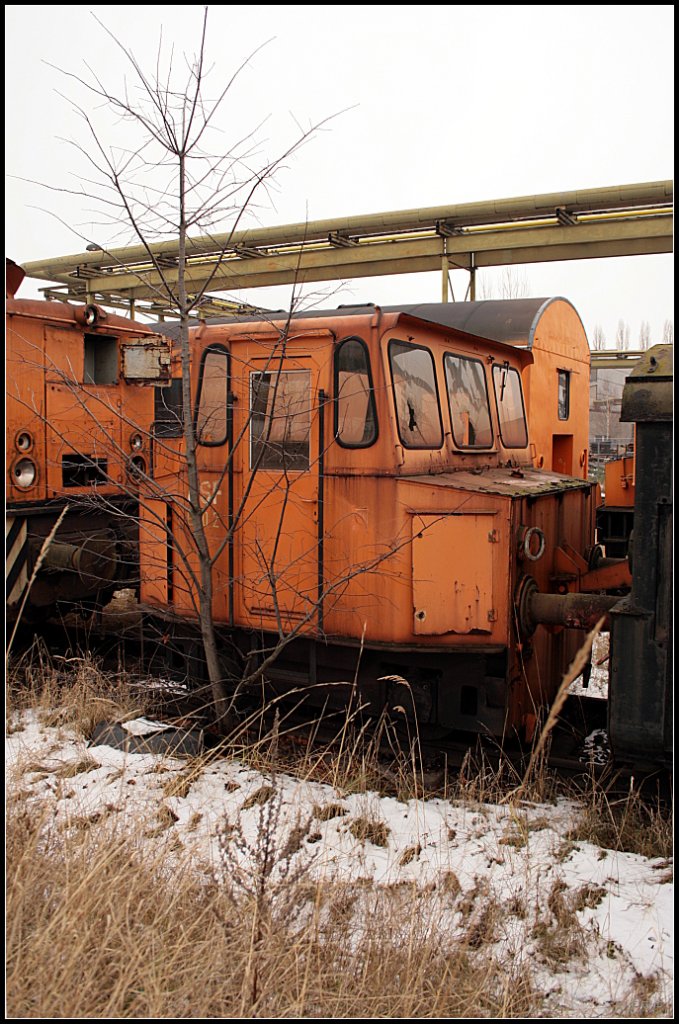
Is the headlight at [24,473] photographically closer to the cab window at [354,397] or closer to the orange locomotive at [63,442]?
the orange locomotive at [63,442]

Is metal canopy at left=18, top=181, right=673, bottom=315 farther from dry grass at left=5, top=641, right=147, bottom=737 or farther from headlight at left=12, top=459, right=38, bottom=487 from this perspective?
dry grass at left=5, top=641, right=147, bottom=737

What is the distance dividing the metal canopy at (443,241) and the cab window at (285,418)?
276 inches

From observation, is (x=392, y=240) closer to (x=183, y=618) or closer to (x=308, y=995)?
(x=183, y=618)

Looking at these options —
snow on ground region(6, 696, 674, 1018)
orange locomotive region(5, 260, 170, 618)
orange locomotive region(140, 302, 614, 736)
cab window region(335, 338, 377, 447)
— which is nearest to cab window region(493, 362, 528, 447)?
orange locomotive region(140, 302, 614, 736)

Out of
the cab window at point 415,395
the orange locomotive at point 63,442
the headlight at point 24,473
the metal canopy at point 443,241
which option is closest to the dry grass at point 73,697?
the orange locomotive at point 63,442

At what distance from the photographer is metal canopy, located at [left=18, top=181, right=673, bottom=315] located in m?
13.2

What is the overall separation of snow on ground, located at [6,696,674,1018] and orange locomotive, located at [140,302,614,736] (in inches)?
32.1

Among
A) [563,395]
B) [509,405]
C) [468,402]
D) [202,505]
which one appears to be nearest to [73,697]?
[202,505]

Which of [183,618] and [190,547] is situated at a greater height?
[190,547]

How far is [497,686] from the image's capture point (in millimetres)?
5094

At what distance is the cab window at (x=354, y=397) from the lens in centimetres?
517

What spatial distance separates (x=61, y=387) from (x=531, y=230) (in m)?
9.42

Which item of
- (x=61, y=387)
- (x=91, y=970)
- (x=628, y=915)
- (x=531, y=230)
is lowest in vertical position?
→ (x=628, y=915)

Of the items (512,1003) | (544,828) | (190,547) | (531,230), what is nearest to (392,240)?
(531,230)
